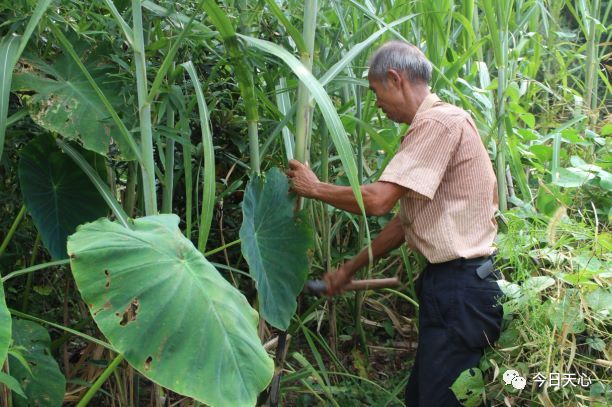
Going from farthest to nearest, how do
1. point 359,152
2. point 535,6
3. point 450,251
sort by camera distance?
point 535,6 → point 359,152 → point 450,251

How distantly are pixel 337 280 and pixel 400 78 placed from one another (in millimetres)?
620

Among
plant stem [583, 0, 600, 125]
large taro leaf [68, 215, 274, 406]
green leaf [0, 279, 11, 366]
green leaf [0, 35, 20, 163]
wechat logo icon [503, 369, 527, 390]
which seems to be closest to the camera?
green leaf [0, 279, 11, 366]

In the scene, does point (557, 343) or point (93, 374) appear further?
point (93, 374)

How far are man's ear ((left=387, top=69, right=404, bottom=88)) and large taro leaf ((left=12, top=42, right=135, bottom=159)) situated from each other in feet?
2.43

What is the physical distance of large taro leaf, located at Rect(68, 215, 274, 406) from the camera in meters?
1.71

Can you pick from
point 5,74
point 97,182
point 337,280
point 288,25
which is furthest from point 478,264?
point 5,74

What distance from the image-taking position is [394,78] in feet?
7.66

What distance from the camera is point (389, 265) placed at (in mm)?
3170

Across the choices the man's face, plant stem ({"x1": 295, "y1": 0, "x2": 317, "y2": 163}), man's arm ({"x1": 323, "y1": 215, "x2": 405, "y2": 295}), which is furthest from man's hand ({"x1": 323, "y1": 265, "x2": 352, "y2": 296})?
the man's face

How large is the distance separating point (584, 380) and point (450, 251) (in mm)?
478

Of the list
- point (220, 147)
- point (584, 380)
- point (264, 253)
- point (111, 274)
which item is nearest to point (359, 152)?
point (220, 147)

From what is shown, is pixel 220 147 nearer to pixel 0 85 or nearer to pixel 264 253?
pixel 264 253

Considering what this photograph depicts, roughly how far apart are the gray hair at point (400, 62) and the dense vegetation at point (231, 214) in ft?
0.22

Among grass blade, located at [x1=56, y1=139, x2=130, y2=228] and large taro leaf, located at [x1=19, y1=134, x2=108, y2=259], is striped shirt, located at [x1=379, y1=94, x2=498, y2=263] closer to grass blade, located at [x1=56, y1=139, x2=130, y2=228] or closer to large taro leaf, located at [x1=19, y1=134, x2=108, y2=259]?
grass blade, located at [x1=56, y1=139, x2=130, y2=228]
